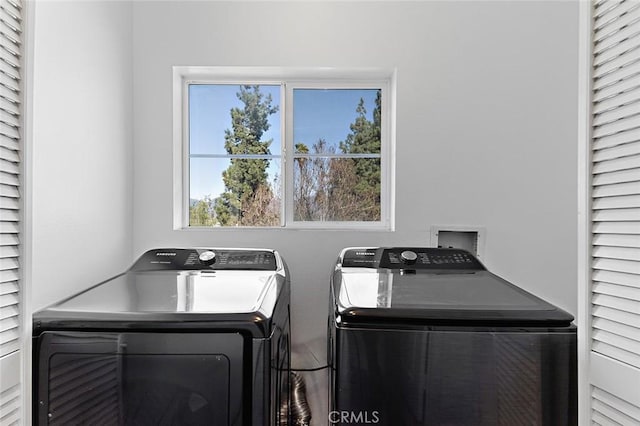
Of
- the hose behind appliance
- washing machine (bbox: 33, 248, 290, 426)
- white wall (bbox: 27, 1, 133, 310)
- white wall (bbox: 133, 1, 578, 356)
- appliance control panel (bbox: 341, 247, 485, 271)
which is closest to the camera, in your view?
washing machine (bbox: 33, 248, 290, 426)

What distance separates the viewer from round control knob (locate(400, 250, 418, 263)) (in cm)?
174

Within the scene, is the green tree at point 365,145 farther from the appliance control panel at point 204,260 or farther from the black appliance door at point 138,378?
the black appliance door at point 138,378

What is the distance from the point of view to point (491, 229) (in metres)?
2.09

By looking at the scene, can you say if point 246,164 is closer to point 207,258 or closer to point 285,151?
point 285,151

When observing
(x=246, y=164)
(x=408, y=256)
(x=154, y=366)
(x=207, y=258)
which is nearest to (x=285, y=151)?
(x=246, y=164)

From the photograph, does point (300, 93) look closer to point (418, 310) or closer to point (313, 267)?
point (313, 267)

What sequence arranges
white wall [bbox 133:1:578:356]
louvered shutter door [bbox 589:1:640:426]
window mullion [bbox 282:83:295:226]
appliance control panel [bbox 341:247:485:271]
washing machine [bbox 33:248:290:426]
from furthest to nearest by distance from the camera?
window mullion [bbox 282:83:295:226], white wall [bbox 133:1:578:356], appliance control panel [bbox 341:247:485:271], washing machine [bbox 33:248:290:426], louvered shutter door [bbox 589:1:640:426]

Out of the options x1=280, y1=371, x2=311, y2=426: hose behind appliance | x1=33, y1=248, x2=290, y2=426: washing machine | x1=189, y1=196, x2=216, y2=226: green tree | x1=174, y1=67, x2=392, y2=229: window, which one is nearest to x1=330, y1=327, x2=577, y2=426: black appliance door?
x1=33, y1=248, x2=290, y2=426: washing machine

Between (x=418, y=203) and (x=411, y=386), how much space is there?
3.58ft

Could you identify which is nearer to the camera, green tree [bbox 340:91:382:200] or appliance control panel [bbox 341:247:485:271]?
appliance control panel [bbox 341:247:485:271]

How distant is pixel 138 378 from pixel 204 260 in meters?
0.68

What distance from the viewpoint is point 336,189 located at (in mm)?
2289

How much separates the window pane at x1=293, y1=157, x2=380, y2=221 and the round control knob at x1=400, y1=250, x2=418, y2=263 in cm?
51

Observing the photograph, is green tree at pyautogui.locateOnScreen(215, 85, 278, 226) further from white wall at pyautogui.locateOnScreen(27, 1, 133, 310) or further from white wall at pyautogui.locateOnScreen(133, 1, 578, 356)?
white wall at pyautogui.locateOnScreen(27, 1, 133, 310)
